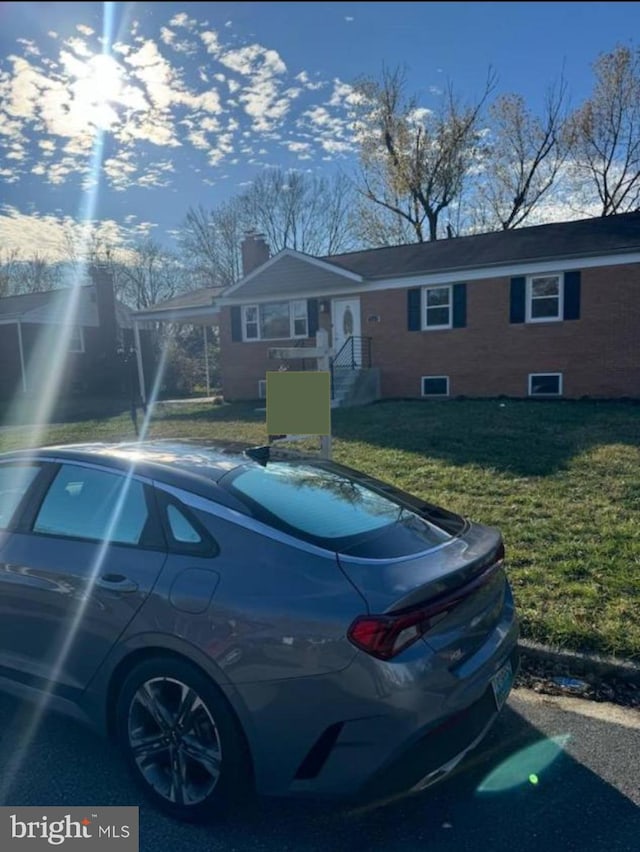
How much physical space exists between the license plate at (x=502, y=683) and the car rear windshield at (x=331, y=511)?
0.61 metres

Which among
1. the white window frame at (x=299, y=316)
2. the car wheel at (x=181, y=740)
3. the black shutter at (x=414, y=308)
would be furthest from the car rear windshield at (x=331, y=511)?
the white window frame at (x=299, y=316)

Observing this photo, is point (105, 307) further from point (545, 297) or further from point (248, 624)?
point (248, 624)

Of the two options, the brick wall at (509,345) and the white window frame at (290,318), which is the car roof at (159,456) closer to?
the brick wall at (509,345)

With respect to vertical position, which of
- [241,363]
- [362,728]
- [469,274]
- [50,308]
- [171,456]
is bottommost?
[362,728]

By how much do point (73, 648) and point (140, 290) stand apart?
52.8m

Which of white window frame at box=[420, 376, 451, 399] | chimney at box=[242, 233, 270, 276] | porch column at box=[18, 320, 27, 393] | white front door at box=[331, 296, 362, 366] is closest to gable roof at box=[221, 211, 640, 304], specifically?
white front door at box=[331, 296, 362, 366]

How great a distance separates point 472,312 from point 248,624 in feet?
50.0

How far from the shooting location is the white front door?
1809 cm

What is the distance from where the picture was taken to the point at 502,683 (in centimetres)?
255

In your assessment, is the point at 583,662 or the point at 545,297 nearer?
the point at 583,662

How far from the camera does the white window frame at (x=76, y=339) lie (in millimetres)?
26781

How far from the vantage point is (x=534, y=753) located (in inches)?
109

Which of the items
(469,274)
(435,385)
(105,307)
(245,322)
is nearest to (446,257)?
(469,274)

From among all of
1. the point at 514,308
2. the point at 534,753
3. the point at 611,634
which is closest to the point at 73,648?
the point at 534,753
